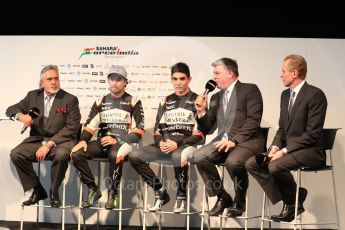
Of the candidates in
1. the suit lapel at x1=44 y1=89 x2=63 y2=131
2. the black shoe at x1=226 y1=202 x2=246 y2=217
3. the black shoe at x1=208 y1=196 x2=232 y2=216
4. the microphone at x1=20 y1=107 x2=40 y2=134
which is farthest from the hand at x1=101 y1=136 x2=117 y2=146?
the black shoe at x1=226 y1=202 x2=246 y2=217

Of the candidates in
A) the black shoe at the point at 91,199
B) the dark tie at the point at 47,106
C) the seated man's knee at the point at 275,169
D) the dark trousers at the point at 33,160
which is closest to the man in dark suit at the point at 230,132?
the seated man's knee at the point at 275,169

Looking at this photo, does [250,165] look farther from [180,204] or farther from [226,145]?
[180,204]

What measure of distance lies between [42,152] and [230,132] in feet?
5.49

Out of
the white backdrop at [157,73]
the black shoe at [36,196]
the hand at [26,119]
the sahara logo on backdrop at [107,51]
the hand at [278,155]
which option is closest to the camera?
the hand at [278,155]

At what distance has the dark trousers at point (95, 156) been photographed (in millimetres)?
5680

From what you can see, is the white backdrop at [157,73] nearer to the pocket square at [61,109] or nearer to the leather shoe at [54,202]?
the pocket square at [61,109]

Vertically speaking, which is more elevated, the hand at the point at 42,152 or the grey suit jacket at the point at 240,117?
the grey suit jacket at the point at 240,117

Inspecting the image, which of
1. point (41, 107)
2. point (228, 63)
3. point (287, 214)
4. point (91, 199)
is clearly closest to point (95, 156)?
point (91, 199)

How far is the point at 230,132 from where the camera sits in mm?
5566

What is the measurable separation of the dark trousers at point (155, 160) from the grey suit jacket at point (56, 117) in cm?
69

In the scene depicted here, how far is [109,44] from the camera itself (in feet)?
21.2
